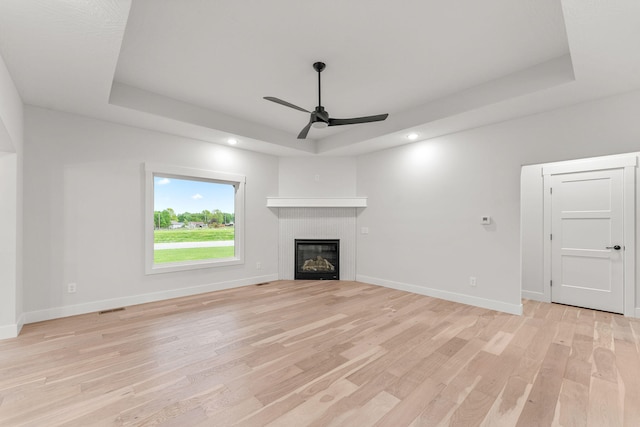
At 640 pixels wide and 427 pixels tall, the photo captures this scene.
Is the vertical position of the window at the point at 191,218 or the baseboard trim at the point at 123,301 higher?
the window at the point at 191,218

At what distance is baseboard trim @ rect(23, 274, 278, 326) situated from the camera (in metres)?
3.41

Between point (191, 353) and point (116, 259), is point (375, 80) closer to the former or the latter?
point (191, 353)

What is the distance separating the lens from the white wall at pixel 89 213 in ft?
11.2

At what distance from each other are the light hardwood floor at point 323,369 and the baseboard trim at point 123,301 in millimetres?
160

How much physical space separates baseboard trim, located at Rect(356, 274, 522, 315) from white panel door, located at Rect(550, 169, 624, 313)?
3.88 feet

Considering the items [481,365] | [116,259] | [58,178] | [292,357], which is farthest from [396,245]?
[58,178]

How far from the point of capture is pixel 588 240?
13.4 ft

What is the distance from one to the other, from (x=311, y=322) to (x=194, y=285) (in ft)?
7.56

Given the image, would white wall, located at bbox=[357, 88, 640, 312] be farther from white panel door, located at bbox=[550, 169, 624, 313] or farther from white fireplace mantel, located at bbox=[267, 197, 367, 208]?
white panel door, located at bbox=[550, 169, 624, 313]

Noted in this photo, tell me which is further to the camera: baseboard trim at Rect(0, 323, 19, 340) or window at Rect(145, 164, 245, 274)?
window at Rect(145, 164, 245, 274)

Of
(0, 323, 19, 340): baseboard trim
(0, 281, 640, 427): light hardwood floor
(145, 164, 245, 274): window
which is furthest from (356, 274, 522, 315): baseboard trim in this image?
(0, 323, 19, 340): baseboard trim

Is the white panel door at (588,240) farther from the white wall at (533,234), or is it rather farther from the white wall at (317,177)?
the white wall at (317,177)

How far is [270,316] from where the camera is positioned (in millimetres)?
3574

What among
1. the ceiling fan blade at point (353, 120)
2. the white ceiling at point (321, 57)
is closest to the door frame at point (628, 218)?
the white ceiling at point (321, 57)
